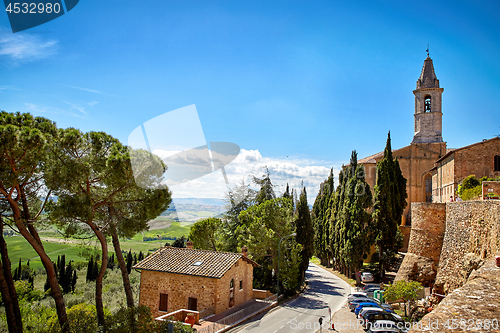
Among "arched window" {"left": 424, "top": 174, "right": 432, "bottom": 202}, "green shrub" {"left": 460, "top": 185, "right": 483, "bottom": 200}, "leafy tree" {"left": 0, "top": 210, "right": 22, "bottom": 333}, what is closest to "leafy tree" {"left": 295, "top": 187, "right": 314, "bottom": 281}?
"green shrub" {"left": 460, "top": 185, "right": 483, "bottom": 200}

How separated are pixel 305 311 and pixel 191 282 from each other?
9.03 metres

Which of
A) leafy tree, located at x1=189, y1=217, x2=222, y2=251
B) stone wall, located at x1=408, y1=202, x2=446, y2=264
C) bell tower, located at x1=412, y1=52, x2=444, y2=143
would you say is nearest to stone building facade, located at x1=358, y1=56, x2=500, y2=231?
bell tower, located at x1=412, y1=52, x2=444, y2=143

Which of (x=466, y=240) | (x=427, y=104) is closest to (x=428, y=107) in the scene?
(x=427, y=104)

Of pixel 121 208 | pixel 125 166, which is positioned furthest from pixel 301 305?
pixel 125 166

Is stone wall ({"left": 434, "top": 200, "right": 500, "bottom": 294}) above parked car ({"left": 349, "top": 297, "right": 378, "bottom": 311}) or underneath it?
above

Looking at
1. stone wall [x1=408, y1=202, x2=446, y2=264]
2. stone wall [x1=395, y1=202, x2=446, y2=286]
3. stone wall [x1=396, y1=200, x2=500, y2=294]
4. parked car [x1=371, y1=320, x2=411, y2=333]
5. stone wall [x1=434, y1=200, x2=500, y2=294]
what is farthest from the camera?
stone wall [x1=408, y1=202, x2=446, y2=264]

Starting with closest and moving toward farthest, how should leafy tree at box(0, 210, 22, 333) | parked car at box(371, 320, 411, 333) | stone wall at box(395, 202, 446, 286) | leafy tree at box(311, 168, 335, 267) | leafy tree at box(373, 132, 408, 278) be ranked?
leafy tree at box(0, 210, 22, 333) → parked car at box(371, 320, 411, 333) → stone wall at box(395, 202, 446, 286) → leafy tree at box(373, 132, 408, 278) → leafy tree at box(311, 168, 335, 267)

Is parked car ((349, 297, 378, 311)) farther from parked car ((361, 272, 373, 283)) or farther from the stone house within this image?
parked car ((361, 272, 373, 283))

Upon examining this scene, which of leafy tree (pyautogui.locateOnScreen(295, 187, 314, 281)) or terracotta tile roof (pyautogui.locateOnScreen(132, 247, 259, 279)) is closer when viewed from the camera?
terracotta tile roof (pyautogui.locateOnScreen(132, 247, 259, 279))

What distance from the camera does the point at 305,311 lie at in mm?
23656

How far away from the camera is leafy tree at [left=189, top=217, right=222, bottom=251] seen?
3281 centimetres

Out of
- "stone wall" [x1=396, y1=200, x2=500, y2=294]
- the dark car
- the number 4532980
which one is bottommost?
the dark car

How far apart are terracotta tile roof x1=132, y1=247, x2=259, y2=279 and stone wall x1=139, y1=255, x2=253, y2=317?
35cm

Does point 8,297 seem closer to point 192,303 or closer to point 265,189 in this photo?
point 192,303
